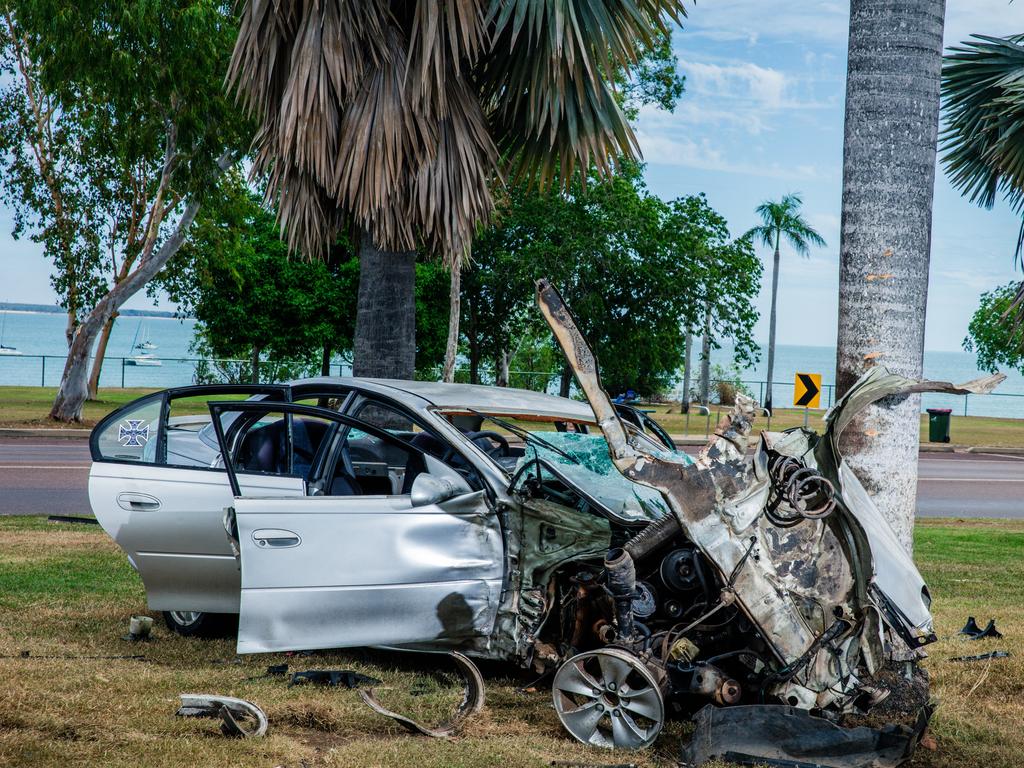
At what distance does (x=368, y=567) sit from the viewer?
191 inches

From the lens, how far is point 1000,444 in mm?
28156

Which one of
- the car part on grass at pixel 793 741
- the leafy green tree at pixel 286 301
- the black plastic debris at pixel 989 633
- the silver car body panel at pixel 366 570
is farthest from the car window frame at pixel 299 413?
the leafy green tree at pixel 286 301

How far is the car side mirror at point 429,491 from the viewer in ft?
16.1

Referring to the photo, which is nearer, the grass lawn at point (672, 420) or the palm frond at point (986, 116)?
the palm frond at point (986, 116)

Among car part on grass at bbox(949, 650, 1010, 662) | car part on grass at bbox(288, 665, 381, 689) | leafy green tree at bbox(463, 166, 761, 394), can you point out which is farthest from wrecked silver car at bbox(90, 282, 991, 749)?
leafy green tree at bbox(463, 166, 761, 394)

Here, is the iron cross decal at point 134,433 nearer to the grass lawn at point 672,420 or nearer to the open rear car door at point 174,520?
the open rear car door at point 174,520

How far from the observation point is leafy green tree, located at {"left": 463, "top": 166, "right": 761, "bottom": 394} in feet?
83.0

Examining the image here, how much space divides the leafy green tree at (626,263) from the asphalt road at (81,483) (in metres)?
6.61

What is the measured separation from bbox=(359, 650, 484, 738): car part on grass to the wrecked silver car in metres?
0.13

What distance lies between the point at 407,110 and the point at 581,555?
15.5ft

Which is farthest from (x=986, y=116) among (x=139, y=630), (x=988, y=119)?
(x=139, y=630)

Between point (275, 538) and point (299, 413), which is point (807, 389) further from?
point (275, 538)

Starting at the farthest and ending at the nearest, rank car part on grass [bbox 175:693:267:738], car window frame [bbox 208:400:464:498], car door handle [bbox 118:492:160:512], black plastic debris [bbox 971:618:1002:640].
Result: 1. black plastic debris [bbox 971:618:1002:640]
2. car door handle [bbox 118:492:160:512]
3. car window frame [bbox 208:400:464:498]
4. car part on grass [bbox 175:693:267:738]

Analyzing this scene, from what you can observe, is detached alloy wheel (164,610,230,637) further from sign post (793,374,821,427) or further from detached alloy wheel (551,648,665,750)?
sign post (793,374,821,427)
